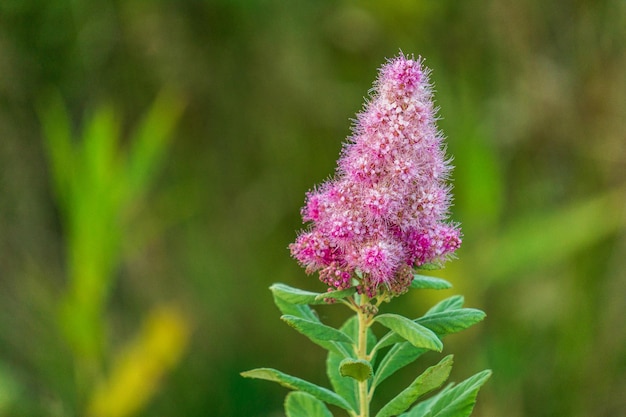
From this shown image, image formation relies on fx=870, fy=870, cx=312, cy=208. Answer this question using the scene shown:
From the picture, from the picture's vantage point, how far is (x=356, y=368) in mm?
831

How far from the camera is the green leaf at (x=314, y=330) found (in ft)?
2.79

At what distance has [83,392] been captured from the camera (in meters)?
2.48

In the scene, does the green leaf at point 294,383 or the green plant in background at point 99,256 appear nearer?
the green leaf at point 294,383

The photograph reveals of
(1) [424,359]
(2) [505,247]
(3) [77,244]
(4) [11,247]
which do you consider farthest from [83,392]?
→ (2) [505,247]

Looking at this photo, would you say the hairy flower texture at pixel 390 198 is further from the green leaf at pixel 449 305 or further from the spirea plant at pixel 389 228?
the green leaf at pixel 449 305

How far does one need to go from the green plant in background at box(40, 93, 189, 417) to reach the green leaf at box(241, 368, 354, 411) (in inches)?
58.9

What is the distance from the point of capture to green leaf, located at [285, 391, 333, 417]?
0.95 meters

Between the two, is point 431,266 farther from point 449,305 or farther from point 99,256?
point 99,256

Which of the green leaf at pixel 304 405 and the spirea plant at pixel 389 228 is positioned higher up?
the spirea plant at pixel 389 228

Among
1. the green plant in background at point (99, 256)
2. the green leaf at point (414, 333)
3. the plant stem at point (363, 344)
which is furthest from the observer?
the green plant in background at point (99, 256)

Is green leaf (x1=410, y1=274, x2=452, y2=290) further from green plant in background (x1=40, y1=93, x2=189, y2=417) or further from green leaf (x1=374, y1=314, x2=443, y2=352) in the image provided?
green plant in background (x1=40, y1=93, x2=189, y2=417)

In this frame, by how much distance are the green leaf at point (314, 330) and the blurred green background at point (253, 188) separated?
1531mm

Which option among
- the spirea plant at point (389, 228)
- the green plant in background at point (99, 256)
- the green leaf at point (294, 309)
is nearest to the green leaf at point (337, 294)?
the spirea plant at point (389, 228)

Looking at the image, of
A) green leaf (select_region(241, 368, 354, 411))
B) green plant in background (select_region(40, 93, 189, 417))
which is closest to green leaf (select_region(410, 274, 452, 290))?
green leaf (select_region(241, 368, 354, 411))
